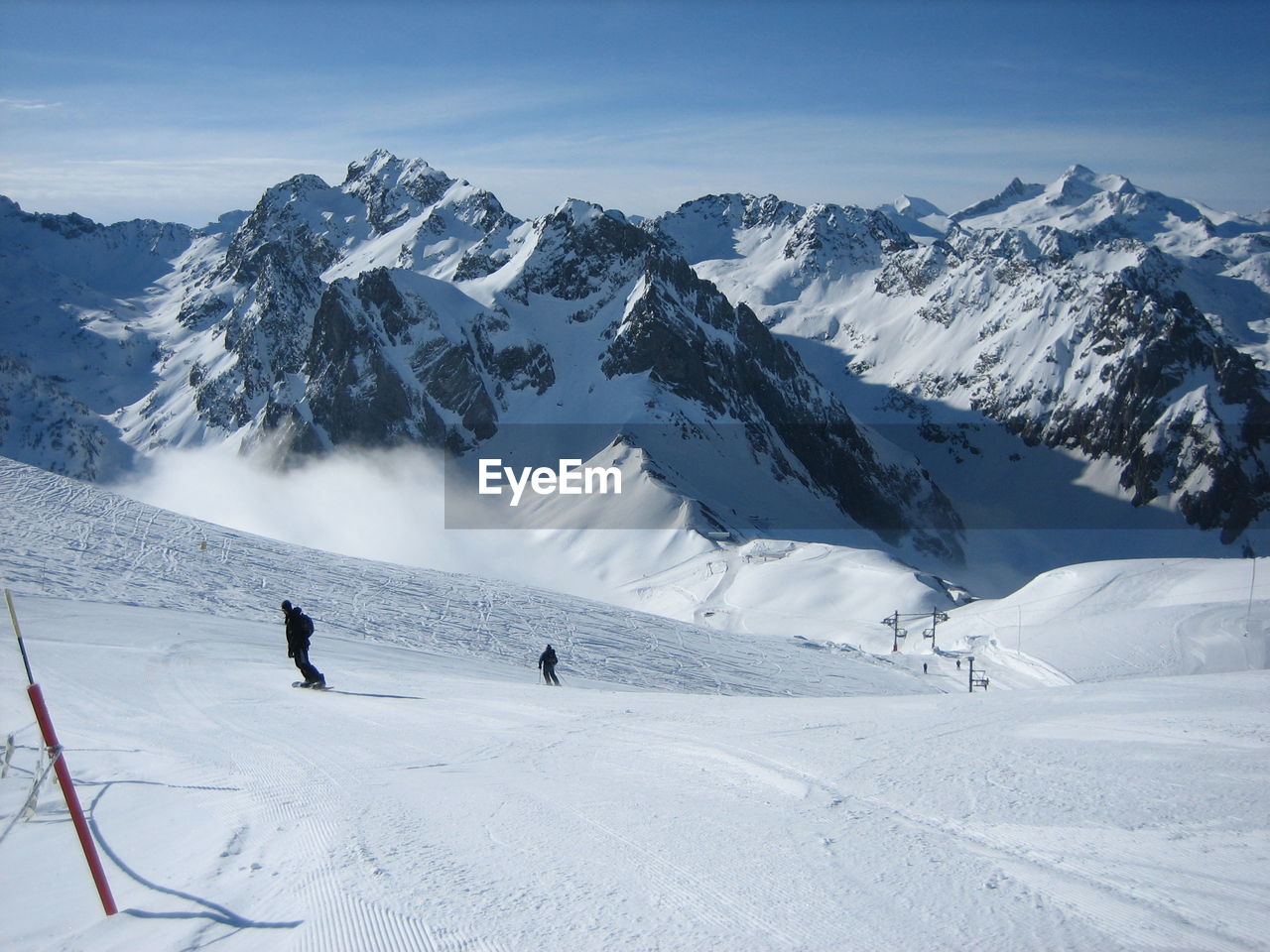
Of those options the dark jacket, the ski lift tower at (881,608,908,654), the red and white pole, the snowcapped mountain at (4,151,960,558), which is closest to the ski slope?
the red and white pole

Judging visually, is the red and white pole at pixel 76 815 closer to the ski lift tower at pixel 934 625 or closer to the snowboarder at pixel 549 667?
the snowboarder at pixel 549 667

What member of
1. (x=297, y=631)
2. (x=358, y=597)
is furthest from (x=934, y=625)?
(x=297, y=631)

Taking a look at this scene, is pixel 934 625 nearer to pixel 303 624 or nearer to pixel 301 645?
pixel 303 624

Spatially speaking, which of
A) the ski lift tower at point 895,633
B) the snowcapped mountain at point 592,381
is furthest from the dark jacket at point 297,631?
the snowcapped mountain at point 592,381

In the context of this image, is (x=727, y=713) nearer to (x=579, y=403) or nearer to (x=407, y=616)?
(x=407, y=616)

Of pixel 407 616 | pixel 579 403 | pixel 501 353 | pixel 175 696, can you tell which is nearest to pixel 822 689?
pixel 407 616
